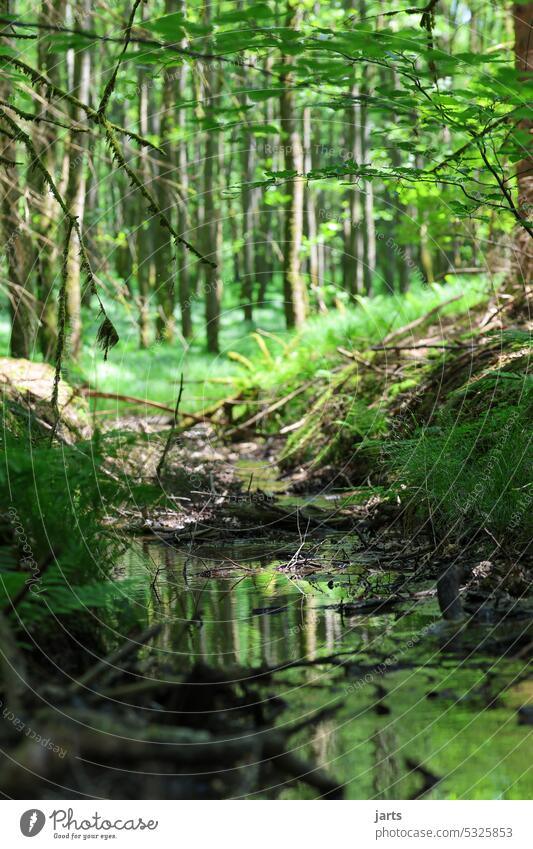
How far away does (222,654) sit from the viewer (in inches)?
129

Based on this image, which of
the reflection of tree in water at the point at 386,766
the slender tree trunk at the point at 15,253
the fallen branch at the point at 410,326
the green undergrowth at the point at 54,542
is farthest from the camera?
the fallen branch at the point at 410,326

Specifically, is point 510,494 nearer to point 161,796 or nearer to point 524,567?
point 524,567

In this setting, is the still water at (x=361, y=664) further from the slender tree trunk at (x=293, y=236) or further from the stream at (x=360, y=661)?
the slender tree trunk at (x=293, y=236)

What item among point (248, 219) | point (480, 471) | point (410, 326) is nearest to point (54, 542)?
point (480, 471)

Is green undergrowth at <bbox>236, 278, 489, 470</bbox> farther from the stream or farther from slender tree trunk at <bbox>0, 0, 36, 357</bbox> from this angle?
slender tree trunk at <bbox>0, 0, 36, 357</bbox>


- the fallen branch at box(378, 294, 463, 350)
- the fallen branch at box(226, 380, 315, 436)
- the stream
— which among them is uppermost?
the fallen branch at box(378, 294, 463, 350)

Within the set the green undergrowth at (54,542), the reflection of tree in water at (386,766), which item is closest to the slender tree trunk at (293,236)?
the green undergrowth at (54,542)

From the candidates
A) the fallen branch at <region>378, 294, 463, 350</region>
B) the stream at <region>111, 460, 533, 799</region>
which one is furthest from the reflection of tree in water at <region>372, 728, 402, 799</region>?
the fallen branch at <region>378, 294, 463, 350</region>

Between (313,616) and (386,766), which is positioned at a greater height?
(386,766)

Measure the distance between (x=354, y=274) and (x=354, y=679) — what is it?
2527 cm

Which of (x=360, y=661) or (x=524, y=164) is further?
(x=524, y=164)

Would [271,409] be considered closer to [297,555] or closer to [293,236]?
[297,555]

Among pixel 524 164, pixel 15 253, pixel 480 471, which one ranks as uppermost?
pixel 524 164

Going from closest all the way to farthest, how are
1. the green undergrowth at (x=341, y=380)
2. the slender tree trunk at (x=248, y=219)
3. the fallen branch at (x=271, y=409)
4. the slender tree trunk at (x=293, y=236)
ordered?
the green undergrowth at (x=341, y=380) → the fallen branch at (x=271, y=409) → the slender tree trunk at (x=293, y=236) → the slender tree trunk at (x=248, y=219)
